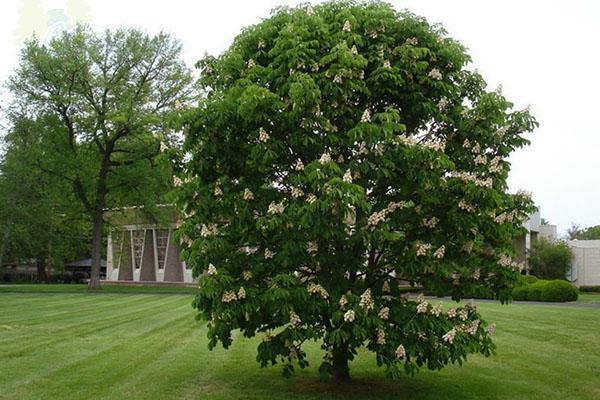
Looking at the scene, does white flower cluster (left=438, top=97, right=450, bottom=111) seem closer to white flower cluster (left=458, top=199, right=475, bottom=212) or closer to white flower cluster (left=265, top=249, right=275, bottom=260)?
white flower cluster (left=458, top=199, right=475, bottom=212)

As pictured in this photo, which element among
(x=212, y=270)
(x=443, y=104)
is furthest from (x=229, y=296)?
(x=443, y=104)

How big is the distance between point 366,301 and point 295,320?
0.87 metres

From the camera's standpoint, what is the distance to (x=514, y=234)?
340 inches

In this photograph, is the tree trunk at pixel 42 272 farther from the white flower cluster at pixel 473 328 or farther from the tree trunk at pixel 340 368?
the white flower cluster at pixel 473 328

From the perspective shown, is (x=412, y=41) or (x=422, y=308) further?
(x=412, y=41)

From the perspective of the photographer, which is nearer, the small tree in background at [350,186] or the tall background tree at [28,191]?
the small tree in background at [350,186]

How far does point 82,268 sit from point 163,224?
121 feet

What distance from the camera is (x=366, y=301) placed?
789 cm

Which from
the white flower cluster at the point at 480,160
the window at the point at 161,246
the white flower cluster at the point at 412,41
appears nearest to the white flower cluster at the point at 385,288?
the white flower cluster at the point at 480,160

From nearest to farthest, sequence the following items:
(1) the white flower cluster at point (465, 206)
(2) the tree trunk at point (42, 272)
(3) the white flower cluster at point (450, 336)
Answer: (3) the white flower cluster at point (450, 336)
(1) the white flower cluster at point (465, 206)
(2) the tree trunk at point (42, 272)

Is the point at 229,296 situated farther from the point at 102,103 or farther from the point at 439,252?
the point at 102,103

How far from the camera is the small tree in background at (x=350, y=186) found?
780cm

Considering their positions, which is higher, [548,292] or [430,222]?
[430,222]

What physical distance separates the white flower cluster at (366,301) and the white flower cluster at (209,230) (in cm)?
200
